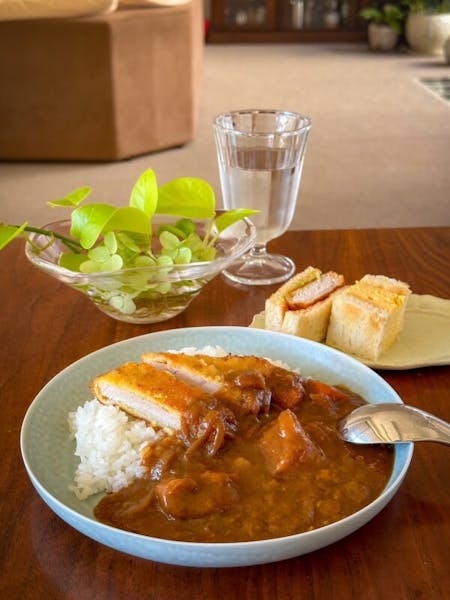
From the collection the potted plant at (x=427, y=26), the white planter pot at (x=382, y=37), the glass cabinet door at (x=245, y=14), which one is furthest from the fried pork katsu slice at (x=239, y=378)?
the glass cabinet door at (x=245, y=14)

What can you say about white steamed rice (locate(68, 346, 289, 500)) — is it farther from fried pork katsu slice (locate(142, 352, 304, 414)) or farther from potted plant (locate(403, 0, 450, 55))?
potted plant (locate(403, 0, 450, 55))

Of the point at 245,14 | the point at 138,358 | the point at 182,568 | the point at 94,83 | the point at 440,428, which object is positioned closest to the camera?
the point at 182,568

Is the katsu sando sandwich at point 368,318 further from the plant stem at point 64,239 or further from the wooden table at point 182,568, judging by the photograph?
the plant stem at point 64,239

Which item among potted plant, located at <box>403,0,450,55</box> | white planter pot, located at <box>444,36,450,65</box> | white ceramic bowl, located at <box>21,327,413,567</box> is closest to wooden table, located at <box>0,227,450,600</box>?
white ceramic bowl, located at <box>21,327,413,567</box>

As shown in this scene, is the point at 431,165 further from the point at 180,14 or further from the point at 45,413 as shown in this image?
the point at 45,413

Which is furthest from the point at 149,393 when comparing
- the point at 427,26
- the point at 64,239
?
the point at 427,26

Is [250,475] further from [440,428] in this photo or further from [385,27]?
[385,27]
